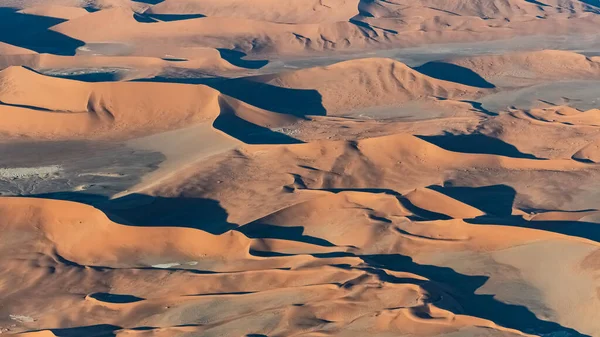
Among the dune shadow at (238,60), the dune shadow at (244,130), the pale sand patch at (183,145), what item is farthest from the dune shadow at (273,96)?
the dune shadow at (238,60)

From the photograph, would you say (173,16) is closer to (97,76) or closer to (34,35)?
(34,35)

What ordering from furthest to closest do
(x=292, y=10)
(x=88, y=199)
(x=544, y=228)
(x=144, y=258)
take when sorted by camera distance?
1. (x=292, y=10)
2. (x=88, y=199)
3. (x=544, y=228)
4. (x=144, y=258)

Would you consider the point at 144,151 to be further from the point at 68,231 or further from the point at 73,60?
the point at 73,60

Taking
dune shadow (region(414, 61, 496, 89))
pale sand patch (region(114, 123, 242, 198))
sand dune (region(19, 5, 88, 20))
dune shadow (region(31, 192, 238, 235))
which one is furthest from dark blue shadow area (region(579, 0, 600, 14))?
dune shadow (region(31, 192, 238, 235))

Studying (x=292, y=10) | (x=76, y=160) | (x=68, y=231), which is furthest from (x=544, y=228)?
(x=292, y=10)

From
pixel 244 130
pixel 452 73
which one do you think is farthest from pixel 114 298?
pixel 452 73

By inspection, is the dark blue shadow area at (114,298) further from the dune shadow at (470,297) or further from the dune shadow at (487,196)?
the dune shadow at (487,196)

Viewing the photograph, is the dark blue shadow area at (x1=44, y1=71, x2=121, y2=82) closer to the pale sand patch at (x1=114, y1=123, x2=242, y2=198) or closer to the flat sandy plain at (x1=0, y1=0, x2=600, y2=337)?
the flat sandy plain at (x1=0, y1=0, x2=600, y2=337)
